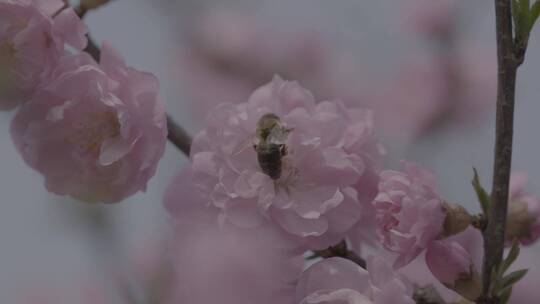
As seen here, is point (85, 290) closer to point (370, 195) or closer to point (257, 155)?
point (257, 155)

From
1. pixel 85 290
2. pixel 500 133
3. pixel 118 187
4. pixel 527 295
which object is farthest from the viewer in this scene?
pixel 527 295

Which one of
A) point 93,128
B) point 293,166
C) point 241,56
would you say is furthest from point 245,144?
point 241,56

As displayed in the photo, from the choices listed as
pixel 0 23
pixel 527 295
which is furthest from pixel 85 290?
pixel 527 295

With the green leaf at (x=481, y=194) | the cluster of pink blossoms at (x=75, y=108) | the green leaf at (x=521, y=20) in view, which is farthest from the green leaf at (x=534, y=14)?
the cluster of pink blossoms at (x=75, y=108)

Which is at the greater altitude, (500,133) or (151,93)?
(500,133)

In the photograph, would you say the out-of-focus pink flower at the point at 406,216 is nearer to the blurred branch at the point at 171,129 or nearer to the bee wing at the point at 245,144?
the bee wing at the point at 245,144

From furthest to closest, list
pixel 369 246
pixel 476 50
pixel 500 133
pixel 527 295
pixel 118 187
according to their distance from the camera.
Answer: pixel 476 50 → pixel 527 295 → pixel 369 246 → pixel 118 187 → pixel 500 133

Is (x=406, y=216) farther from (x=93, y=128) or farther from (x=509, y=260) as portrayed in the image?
(x=93, y=128)
